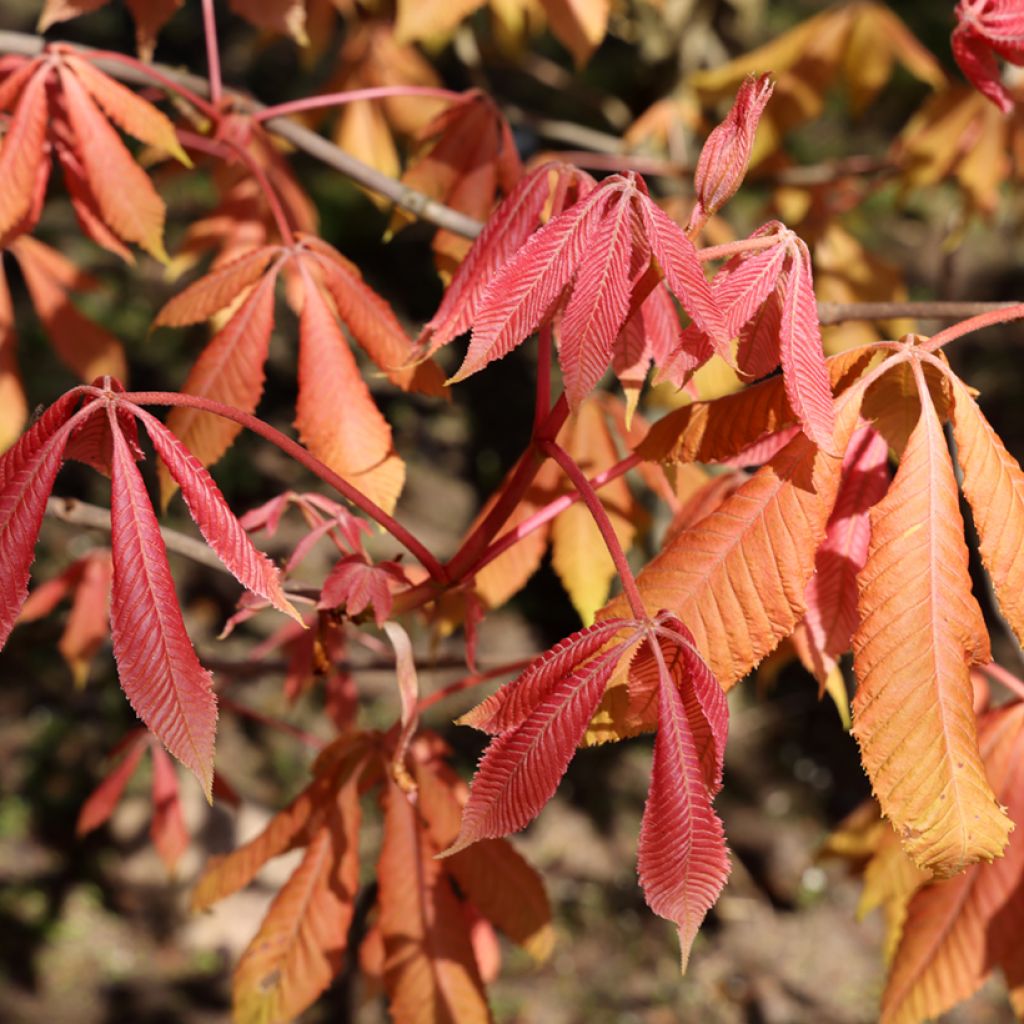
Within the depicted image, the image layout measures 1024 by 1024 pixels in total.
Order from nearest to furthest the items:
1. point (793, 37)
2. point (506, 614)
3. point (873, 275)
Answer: point (793, 37)
point (873, 275)
point (506, 614)

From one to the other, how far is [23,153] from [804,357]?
0.59m

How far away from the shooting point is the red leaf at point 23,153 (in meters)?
0.73

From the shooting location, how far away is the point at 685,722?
53 cm

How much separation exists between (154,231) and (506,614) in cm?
222

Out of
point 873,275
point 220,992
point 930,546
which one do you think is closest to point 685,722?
point 930,546

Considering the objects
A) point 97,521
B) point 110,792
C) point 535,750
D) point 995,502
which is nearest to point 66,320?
point 97,521

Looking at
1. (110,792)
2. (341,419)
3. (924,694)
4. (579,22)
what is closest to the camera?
(924,694)

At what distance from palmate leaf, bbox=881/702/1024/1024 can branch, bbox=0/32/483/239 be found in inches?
23.2

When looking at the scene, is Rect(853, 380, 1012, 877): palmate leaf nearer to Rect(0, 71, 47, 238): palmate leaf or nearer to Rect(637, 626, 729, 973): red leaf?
Rect(637, 626, 729, 973): red leaf

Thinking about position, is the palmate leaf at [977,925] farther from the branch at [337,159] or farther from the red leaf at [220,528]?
the red leaf at [220,528]

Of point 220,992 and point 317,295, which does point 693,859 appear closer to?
point 317,295

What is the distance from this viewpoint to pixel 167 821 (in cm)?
125

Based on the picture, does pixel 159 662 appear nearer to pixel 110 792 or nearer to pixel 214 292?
pixel 214 292

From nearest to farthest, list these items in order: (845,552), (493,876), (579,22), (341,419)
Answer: (845,552), (341,419), (493,876), (579,22)
